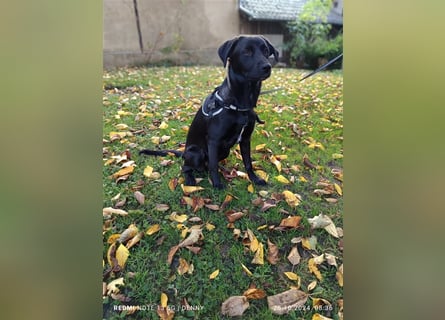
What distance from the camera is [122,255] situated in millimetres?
1428

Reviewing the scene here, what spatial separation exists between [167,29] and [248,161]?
777 millimetres

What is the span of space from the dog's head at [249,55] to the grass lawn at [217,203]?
13 centimetres

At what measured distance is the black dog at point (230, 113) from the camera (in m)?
1.53

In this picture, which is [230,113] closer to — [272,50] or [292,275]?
[272,50]

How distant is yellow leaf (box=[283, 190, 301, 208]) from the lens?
157 centimetres

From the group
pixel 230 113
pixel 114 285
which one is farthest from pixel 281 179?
pixel 114 285

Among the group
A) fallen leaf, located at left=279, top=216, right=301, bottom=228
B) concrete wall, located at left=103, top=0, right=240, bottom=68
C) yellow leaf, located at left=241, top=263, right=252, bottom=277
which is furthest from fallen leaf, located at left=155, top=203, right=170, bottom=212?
concrete wall, located at left=103, top=0, right=240, bottom=68

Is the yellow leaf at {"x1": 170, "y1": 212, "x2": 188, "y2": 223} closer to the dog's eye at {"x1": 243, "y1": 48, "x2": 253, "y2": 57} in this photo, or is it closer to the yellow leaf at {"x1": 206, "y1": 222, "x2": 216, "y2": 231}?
the yellow leaf at {"x1": 206, "y1": 222, "x2": 216, "y2": 231}

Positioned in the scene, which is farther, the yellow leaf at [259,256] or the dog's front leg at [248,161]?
the dog's front leg at [248,161]

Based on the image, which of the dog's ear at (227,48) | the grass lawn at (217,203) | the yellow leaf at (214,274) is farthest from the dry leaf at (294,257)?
the dog's ear at (227,48)

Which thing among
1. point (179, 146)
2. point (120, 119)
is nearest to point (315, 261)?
point (179, 146)

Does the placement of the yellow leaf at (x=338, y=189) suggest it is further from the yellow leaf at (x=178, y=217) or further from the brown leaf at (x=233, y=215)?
the yellow leaf at (x=178, y=217)
